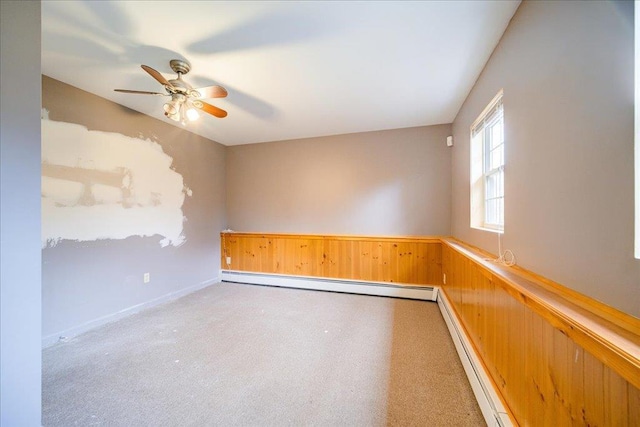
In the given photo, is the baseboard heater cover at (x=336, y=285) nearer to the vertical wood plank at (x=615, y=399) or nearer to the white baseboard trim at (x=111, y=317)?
the white baseboard trim at (x=111, y=317)

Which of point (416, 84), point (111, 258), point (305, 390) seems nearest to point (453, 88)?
point (416, 84)

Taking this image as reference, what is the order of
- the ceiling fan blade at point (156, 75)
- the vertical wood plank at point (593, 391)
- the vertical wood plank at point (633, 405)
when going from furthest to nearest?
the ceiling fan blade at point (156, 75) < the vertical wood plank at point (593, 391) < the vertical wood plank at point (633, 405)

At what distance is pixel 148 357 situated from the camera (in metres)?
1.87

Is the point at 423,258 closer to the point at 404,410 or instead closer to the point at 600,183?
the point at 404,410

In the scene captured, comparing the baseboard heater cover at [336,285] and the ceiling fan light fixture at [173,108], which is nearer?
the ceiling fan light fixture at [173,108]

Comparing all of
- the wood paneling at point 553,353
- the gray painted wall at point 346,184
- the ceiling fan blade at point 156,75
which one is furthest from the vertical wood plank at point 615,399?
the gray painted wall at point 346,184

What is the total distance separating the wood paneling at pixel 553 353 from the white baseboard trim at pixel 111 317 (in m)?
3.52

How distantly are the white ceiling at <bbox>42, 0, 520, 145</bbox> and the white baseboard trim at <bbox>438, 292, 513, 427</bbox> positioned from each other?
226 centimetres

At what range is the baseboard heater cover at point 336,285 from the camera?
312 cm

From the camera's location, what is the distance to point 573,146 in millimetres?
900

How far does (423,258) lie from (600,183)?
254 centimetres

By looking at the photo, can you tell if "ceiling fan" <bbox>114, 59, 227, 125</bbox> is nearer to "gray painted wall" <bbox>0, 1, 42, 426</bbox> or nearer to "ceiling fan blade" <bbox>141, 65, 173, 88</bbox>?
"ceiling fan blade" <bbox>141, 65, 173, 88</bbox>

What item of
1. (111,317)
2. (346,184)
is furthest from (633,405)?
(111,317)

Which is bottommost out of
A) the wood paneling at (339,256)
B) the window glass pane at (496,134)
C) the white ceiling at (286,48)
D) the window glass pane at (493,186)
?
the wood paneling at (339,256)
